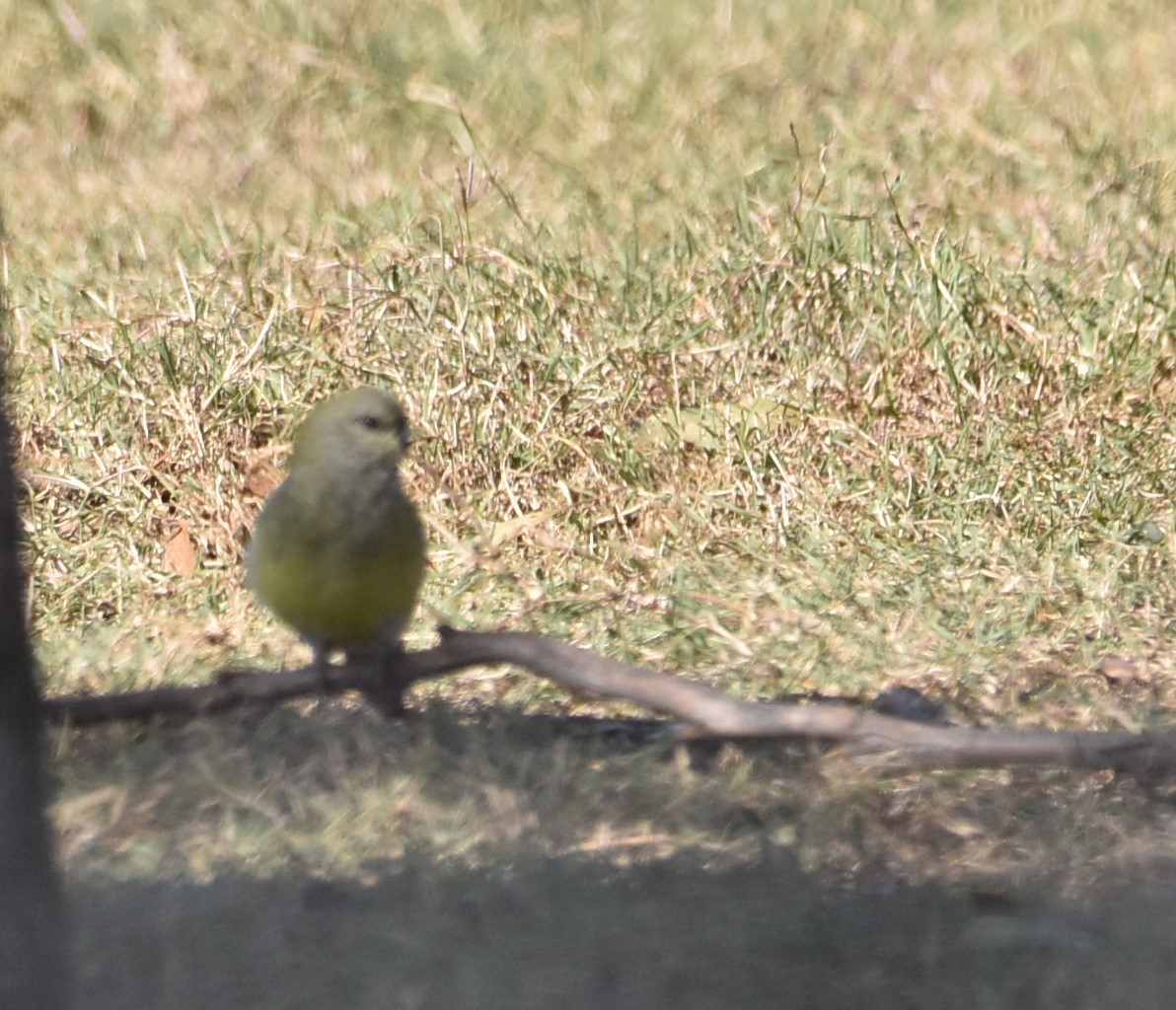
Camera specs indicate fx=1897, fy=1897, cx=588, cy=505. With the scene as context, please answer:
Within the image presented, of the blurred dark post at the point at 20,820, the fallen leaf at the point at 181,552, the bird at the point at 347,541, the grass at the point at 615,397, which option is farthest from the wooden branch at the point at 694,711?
the fallen leaf at the point at 181,552

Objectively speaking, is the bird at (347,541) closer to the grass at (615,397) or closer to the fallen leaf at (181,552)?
the grass at (615,397)

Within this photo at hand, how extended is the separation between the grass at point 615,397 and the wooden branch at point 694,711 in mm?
241

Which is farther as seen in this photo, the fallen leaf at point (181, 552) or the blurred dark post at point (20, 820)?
the fallen leaf at point (181, 552)

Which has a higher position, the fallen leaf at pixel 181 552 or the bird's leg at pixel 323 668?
the fallen leaf at pixel 181 552

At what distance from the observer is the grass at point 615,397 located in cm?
340

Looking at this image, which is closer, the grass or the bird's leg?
the bird's leg

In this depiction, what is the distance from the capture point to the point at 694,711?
9.53 ft

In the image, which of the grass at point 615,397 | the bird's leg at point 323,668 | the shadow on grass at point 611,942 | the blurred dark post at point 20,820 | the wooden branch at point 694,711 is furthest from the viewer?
the grass at point 615,397

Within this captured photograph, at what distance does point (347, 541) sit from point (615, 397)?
1.61 meters

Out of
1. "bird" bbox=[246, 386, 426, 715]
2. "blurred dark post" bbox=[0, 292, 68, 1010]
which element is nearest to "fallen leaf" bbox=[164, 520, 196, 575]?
"bird" bbox=[246, 386, 426, 715]

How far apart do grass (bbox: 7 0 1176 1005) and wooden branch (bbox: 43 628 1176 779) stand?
24 cm

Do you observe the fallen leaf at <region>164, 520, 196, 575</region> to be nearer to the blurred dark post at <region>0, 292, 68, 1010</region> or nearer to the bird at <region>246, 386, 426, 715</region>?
the bird at <region>246, 386, 426, 715</region>

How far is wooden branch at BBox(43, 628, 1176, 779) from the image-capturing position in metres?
2.79

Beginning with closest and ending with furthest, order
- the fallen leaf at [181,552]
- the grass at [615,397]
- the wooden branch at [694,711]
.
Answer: the wooden branch at [694,711], the grass at [615,397], the fallen leaf at [181,552]
